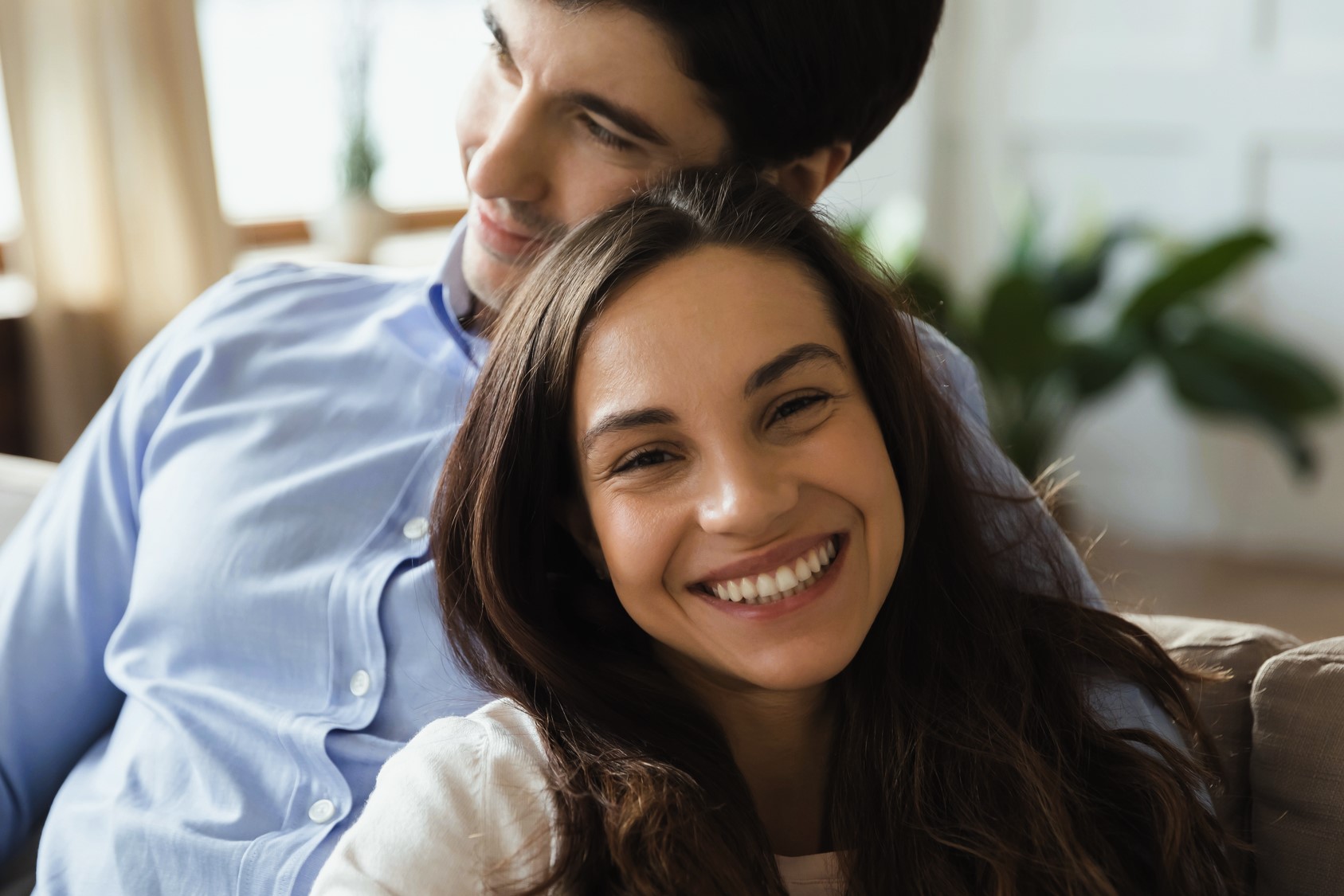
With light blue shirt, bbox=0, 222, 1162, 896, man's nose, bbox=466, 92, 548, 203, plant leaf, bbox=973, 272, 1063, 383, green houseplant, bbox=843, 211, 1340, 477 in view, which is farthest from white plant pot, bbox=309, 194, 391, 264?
man's nose, bbox=466, 92, 548, 203

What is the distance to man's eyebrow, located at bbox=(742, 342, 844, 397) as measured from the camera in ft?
3.71

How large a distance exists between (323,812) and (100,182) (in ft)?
7.35

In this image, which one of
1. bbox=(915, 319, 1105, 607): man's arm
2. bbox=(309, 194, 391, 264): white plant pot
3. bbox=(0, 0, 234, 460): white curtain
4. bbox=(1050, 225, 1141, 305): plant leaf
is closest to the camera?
bbox=(915, 319, 1105, 607): man's arm

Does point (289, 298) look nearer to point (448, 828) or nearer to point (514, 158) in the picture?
A: point (514, 158)

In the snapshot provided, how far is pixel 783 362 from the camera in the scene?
114 centimetres

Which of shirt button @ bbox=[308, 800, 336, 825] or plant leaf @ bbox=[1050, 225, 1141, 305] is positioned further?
plant leaf @ bbox=[1050, 225, 1141, 305]

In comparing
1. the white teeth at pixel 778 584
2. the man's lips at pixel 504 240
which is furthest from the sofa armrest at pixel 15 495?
the white teeth at pixel 778 584

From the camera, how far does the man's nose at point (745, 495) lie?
109cm

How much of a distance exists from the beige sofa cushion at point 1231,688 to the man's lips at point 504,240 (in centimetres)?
75

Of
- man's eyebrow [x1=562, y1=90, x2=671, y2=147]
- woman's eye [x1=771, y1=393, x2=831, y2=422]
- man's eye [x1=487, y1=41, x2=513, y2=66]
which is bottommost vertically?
woman's eye [x1=771, y1=393, x2=831, y2=422]

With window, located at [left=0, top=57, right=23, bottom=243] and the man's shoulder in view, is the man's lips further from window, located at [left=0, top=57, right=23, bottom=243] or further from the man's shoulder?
window, located at [left=0, top=57, right=23, bottom=243]

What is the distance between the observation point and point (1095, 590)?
4.59ft

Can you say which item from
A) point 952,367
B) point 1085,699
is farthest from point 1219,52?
point 1085,699

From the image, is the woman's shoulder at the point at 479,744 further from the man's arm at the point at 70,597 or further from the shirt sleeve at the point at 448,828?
the man's arm at the point at 70,597
